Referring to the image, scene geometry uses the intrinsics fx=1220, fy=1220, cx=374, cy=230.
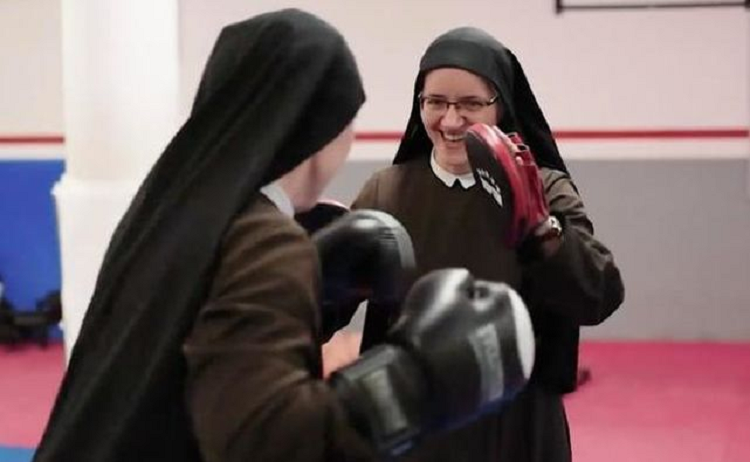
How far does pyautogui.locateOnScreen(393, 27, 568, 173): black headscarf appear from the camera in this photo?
2.12m

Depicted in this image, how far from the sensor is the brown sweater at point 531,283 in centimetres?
198

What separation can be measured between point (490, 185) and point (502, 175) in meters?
0.10

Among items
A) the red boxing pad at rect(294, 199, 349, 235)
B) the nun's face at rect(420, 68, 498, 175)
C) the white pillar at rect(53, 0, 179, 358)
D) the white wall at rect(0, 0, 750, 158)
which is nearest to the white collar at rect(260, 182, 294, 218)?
the red boxing pad at rect(294, 199, 349, 235)

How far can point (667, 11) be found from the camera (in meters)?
4.95

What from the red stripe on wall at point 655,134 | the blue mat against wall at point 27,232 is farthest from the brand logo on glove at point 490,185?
the blue mat against wall at point 27,232

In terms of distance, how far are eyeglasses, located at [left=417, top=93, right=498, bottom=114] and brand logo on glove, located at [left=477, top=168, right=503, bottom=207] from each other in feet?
0.55

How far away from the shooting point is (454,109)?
215 centimetres

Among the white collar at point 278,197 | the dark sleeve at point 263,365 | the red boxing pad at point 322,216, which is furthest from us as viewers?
the red boxing pad at point 322,216

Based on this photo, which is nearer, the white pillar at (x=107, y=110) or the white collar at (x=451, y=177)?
the white collar at (x=451, y=177)

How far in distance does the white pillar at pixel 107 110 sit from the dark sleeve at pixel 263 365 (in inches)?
77.0

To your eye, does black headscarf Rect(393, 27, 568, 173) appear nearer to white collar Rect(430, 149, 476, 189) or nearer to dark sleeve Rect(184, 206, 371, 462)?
white collar Rect(430, 149, 476, 189)

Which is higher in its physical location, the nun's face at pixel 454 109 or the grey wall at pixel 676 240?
the nun's face at pixel 454 109

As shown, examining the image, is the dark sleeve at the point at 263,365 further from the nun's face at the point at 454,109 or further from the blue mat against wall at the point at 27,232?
the blue mat against wall at the point at 27,232

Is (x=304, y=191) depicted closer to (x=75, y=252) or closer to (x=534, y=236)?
(x=534, y=236)
